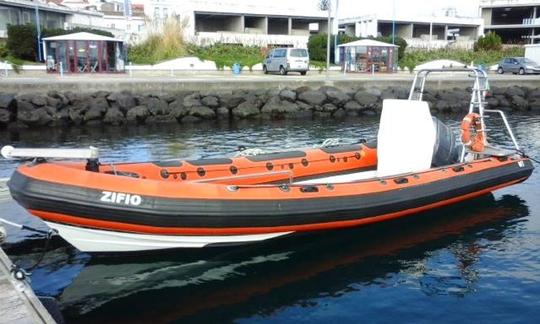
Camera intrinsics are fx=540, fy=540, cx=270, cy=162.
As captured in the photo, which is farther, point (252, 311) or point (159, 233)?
point (159, 233)

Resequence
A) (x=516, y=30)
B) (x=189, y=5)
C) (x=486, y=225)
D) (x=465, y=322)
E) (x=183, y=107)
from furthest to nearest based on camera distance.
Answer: (x=516, y=30), (x=189, y=5), (x=183, y=107), (x=486, y=225), (x=465, y=322)

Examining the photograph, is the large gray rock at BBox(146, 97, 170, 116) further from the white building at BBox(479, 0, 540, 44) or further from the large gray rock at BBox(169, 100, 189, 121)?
the white building at BBox(479, 0, 540, 44)

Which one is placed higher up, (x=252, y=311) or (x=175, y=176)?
(x=175, y=176)

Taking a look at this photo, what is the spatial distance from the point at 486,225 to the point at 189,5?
45590mm

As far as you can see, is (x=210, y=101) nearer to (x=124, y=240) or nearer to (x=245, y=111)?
(x=245, y=111)

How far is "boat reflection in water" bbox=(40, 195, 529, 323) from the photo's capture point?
21.7 feet

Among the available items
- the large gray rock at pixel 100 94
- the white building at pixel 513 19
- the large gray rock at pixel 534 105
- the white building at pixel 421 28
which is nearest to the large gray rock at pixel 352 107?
the large gray rock at pixel 534 105

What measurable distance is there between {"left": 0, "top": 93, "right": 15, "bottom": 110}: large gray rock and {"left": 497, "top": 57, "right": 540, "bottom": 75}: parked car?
3201 centimetres

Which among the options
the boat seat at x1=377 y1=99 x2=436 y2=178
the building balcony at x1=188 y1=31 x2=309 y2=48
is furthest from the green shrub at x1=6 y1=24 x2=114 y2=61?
the boat seat at x1=377 y1=99 x2=436 y2=178

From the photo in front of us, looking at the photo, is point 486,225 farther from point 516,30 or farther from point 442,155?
point 516,30

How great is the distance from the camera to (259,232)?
7.53 meters

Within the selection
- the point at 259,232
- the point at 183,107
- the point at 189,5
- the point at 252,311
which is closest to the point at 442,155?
the point at 259,232

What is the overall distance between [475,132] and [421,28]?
2167 inches

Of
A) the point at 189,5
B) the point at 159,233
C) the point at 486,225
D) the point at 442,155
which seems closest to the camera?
the point at 159,233
